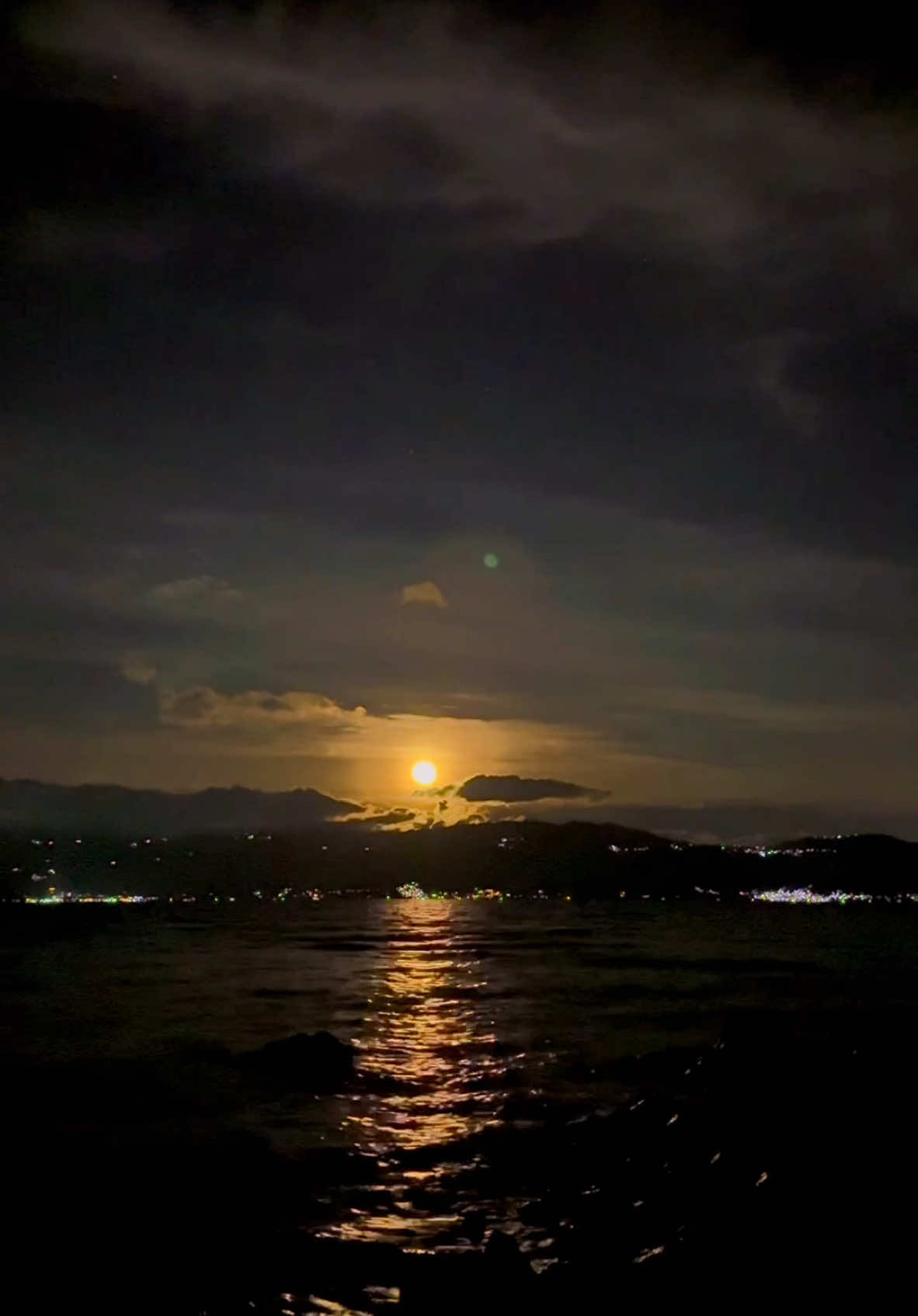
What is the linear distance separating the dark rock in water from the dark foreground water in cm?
34

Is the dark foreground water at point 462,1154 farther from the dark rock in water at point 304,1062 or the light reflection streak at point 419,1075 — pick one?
the dark rock in water at point 304,1062

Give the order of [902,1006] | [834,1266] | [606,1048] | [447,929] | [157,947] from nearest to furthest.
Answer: [834,1266], [606,1048], [902,1006], [157,947], [447,929]

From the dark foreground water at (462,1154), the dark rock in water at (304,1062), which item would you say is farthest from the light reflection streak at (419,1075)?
the dark rock in water at (304,1062)

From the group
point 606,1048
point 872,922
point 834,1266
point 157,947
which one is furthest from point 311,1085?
point 872,922

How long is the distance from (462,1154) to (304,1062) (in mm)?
10941

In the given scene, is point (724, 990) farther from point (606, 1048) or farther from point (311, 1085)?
point (311, 1085)

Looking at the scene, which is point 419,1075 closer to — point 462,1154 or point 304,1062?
point 304,1062

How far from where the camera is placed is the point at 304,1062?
31609 millimetres

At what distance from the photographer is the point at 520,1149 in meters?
21.7

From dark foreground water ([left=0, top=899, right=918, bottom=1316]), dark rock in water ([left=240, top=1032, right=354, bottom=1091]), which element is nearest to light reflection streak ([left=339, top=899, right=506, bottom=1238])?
dark foreground water ([left=0, top=899, right=918, bottom=1316])

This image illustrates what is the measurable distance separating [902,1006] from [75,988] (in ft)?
141

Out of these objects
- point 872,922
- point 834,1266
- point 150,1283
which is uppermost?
point 834,1266

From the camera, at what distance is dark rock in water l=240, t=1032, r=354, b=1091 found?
98.0 ft

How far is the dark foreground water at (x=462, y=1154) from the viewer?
506 inches
